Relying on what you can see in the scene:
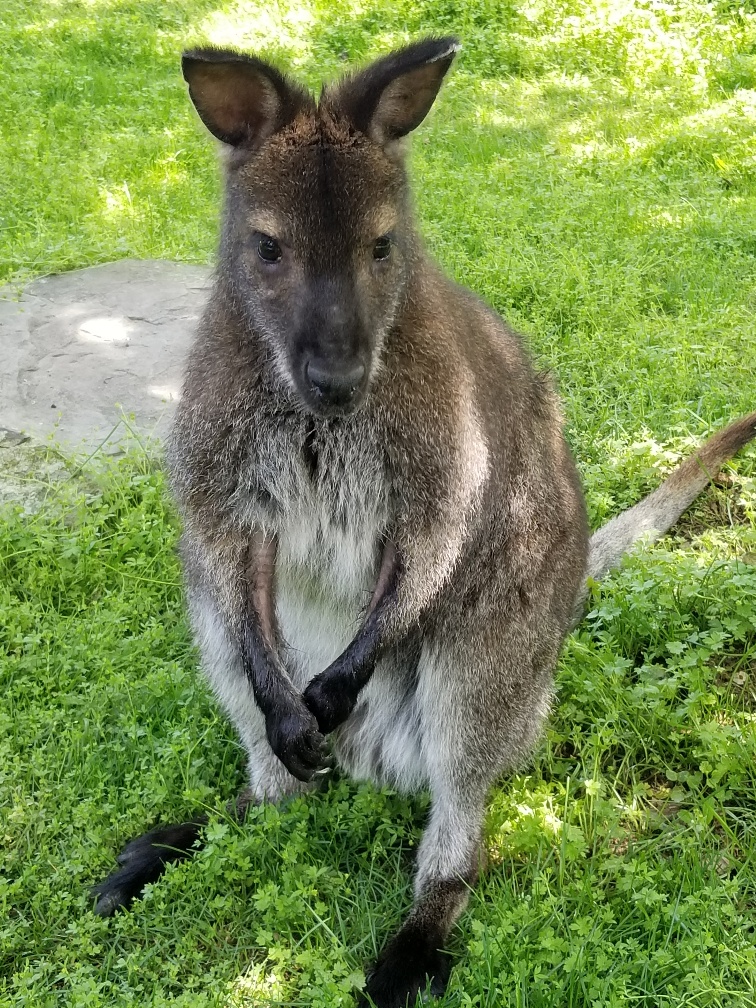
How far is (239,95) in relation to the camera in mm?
2447

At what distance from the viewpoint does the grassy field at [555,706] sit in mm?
2572

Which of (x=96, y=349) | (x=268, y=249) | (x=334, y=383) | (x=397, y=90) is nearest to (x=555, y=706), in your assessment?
(x=334, y=383)

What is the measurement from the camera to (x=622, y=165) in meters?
6.42

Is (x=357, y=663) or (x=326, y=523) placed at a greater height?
(x=326, y=523)

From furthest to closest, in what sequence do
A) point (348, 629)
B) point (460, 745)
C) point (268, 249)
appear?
point (348, 629), point (460, 745), point (268, 249)

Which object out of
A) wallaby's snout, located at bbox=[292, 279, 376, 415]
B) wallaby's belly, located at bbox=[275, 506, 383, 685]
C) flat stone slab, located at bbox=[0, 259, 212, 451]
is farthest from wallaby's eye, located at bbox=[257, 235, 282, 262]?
flat stone slab, located at bbox=[0, 259, 212, 451]

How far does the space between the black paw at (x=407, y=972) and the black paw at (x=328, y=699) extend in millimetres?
552

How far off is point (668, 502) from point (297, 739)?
1.64 meters

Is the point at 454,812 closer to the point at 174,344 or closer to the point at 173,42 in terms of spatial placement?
the point at 174,344

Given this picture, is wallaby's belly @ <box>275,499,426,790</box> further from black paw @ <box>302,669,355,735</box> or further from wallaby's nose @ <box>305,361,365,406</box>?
wallaby's nose @ <box>305,361,365,406</box>

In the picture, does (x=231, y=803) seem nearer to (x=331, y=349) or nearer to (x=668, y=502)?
(x=331, y=349)

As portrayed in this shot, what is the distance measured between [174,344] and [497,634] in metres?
2.79

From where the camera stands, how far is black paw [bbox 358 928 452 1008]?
256cm

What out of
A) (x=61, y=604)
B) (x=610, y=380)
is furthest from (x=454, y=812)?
(x=610, y=380)
